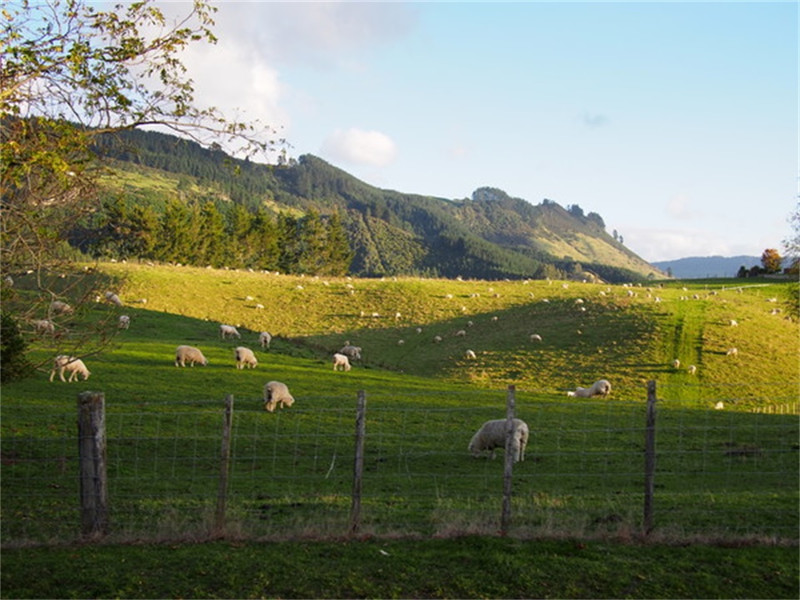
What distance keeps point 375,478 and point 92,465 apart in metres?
7.49

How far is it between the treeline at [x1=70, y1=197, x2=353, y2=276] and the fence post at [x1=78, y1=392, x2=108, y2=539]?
89.7 metres

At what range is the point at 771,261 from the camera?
104500 mm

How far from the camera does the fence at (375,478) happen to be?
11109mm

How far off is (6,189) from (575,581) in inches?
432

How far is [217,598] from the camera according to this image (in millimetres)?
8477

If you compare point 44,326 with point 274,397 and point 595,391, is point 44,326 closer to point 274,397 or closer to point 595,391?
point 274,397

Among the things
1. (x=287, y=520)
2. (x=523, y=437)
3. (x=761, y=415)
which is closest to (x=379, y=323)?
(x=761, y=415)

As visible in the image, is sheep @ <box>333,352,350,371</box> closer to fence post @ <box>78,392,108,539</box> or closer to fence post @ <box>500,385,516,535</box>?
fence post @ <box>78,392,108,539</box>

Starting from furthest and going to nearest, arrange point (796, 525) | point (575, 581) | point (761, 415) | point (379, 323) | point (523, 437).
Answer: point (379, 323), point (761, 415), point (523, 437), point (796, 525), point (575, 581)

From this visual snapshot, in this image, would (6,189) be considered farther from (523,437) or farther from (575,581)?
(523,437)

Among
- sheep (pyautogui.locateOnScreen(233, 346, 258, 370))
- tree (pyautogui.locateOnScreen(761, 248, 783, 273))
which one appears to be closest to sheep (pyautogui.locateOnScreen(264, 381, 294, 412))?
sheep (pyautogui.locateOnScreen(233, 346, 258, 370))

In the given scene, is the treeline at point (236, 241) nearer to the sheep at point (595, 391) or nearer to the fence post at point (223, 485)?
the sheep at point (595, 391)

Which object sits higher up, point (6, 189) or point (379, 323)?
point (6, 189)

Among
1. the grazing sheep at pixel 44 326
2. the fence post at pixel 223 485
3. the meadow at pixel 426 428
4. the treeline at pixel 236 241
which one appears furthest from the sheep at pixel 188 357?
the treeline at pixel 236 241
